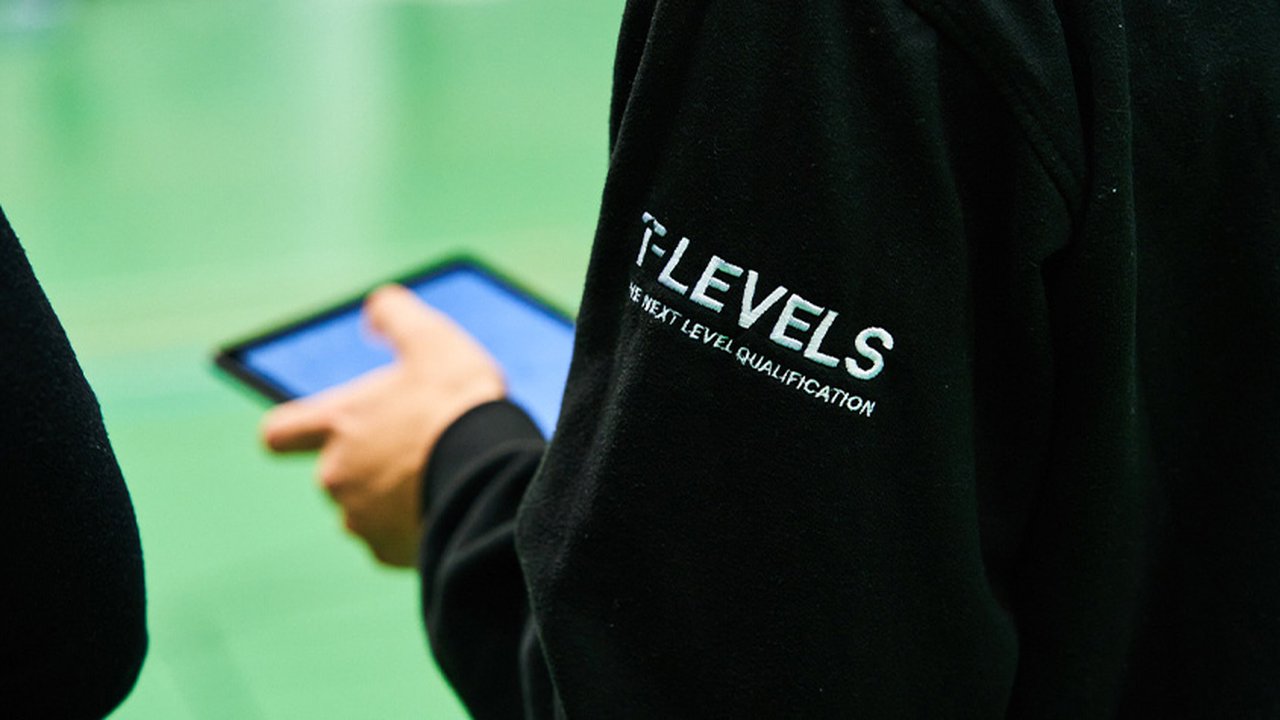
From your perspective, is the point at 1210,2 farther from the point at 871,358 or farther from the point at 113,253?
the point at 113,253

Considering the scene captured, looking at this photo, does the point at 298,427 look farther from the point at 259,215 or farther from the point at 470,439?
the point at 259,215

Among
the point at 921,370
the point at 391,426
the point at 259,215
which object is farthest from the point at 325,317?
the point at 259,215

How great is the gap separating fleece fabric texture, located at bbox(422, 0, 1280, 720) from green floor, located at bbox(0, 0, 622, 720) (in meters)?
0.89

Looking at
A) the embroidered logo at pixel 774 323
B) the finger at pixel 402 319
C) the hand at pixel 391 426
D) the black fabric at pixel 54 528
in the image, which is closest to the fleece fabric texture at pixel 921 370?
the embroidered logo at pixel 774 323

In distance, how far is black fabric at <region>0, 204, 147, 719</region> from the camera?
47 centimetres

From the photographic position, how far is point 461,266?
106 centimetres

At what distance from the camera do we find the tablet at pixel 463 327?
36.6 inches

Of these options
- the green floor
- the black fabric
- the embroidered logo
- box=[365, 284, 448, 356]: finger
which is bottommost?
the green floor

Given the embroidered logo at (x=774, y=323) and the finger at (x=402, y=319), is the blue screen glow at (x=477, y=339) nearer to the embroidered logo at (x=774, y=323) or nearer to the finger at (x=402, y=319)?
the finger at (x=402, y=319)

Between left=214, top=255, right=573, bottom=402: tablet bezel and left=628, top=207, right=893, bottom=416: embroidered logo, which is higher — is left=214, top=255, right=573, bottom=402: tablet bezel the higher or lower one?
the lower one

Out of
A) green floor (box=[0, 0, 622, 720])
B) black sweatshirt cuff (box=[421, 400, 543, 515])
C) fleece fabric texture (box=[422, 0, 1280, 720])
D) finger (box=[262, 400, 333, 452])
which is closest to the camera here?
fleece fabric texture (box=[422, 0, 1280, 720])

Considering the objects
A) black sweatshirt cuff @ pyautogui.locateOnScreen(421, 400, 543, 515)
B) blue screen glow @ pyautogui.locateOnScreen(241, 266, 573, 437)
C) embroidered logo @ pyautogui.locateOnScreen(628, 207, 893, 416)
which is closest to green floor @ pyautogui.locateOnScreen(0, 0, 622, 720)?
blue screen glow @ pyautogui.locateOnScreen(241, 266, 573, 437)

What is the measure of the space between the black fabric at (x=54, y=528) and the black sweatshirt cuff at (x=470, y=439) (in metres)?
0.23

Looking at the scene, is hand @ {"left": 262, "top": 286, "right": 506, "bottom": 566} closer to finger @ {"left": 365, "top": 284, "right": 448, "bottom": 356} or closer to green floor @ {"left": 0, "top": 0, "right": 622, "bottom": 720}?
finger @ {"left": 365, "top": 284, "right": 448, "bottom": 356}
